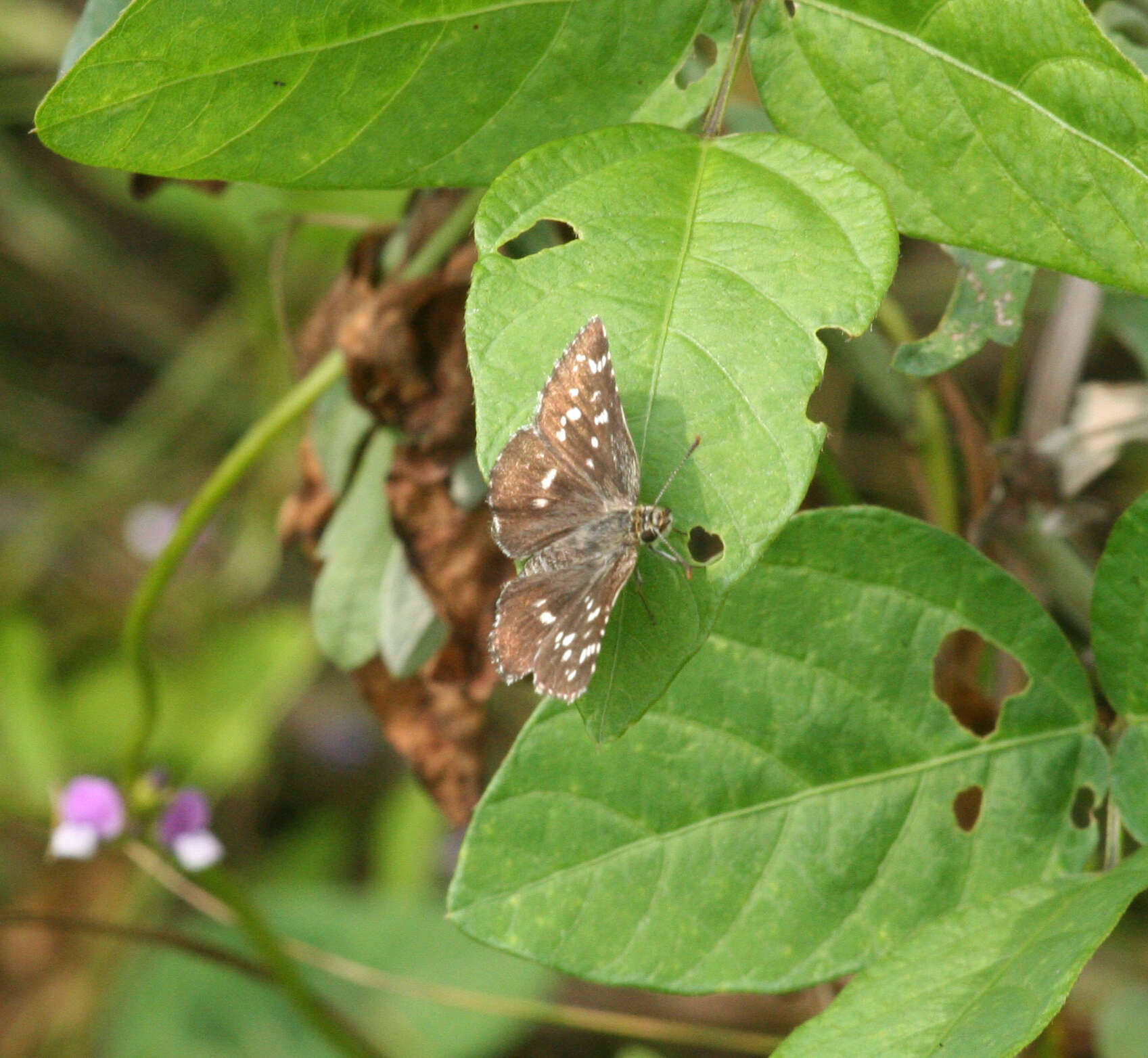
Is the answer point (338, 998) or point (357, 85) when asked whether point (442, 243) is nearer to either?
point (357, 85)

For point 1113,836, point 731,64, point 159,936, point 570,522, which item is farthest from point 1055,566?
point 159,936

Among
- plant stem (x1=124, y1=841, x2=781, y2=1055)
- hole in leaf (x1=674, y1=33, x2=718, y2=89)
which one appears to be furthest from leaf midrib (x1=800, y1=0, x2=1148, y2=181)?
plant stem (x1=124, y1=841, x2=781, y2=1055)

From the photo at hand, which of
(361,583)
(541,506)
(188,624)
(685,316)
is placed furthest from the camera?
(188,624)

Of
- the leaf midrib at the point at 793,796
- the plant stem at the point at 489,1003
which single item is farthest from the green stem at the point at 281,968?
the leaf midrib at the point at 793,796

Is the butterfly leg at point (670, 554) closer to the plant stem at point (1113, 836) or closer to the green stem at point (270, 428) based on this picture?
the plant stem at point (1113, 836)

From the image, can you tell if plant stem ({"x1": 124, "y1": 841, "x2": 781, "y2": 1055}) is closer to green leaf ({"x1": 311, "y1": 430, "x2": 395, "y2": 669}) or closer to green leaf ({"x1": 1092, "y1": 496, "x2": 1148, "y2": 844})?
green leaf ({"x1": 311, "y1": 430, "x2": 395, "y2": 669})

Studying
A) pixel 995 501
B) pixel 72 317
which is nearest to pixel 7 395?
pixel 72 317
